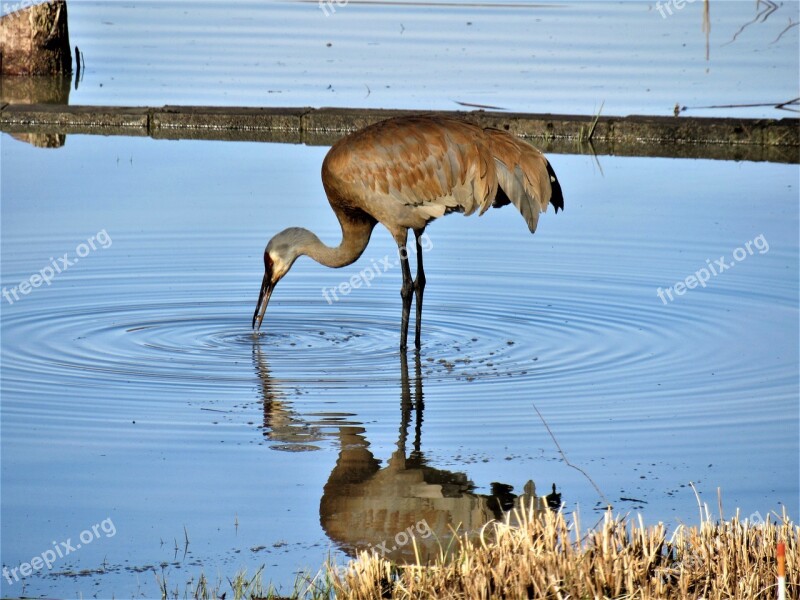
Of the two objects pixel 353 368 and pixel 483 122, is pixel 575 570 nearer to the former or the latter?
pixel 353 368

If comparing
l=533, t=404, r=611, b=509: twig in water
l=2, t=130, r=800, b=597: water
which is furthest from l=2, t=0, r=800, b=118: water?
l=533, t=404, r=611, b=509: twig in water

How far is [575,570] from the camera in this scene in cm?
490

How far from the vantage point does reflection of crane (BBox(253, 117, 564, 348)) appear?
8992 mm

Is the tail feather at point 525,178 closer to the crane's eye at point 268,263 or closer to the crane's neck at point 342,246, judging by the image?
the crane's neck at point 342,246

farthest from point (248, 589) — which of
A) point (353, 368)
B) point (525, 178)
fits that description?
point (525, 178)

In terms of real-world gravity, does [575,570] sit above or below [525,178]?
below

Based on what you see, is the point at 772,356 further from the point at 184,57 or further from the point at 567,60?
the point at 184,57

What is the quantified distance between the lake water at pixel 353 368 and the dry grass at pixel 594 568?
540 millimetres

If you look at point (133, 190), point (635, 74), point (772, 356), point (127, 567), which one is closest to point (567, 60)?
point (635, 74)

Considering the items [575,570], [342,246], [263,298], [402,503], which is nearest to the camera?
[575,570]

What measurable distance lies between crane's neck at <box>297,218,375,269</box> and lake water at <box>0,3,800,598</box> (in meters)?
0.38

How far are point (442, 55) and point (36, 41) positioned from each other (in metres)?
6.14

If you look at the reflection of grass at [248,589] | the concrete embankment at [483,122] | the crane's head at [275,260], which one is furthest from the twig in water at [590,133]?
the reflection of grass at [248,589]

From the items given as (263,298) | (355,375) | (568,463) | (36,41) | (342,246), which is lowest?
(568,463)
